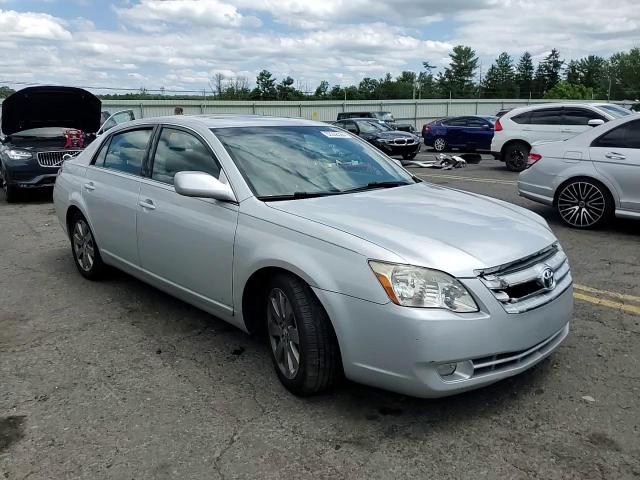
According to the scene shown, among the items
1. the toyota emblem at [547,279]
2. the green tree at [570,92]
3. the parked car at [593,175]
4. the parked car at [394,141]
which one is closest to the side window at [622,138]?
the parked car at [593,175]

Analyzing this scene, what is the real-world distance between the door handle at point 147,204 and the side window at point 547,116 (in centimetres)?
1194

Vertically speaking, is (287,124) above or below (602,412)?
above

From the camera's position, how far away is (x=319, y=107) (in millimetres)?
35750

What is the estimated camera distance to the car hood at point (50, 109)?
10.1m

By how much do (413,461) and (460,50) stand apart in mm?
108859

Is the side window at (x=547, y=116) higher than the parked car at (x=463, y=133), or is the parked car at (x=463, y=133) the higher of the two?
the side window at (x=547, y=116)

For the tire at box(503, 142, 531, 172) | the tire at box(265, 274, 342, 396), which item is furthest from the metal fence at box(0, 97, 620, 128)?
the tire at box(265, 274, 342, 396)

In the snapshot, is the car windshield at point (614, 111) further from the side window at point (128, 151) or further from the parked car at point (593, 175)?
the side window at point (128, 151)

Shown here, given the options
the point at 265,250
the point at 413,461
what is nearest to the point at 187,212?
the point at 265,250

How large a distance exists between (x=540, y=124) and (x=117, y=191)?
466 inches

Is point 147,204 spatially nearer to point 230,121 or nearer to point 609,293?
point 230,121

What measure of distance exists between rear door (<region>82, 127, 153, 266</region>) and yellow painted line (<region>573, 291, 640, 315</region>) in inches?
143

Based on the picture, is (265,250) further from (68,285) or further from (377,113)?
(377,113)

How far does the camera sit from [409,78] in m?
98.9
